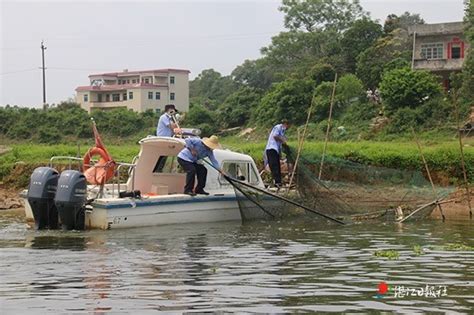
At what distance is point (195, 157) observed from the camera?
1873 cm

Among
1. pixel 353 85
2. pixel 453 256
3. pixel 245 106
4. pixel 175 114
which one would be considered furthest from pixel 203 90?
pixel 453 256

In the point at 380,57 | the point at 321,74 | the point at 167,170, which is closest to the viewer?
the point at 167,170

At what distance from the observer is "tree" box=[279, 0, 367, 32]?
70062 millimetres

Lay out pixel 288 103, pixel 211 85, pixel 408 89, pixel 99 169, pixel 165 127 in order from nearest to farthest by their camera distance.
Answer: pixel 99 169
pixel 165 127
pixel 408 89
pixel 288 103
pixel 211 85

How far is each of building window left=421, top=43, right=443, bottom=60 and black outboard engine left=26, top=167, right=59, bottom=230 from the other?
1677 inches

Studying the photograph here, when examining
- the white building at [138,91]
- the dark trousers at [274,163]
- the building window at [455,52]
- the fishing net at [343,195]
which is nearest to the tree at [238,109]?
the building window at [455,52]

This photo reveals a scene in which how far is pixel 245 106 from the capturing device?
55875mm

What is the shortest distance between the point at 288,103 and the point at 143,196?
31978mm

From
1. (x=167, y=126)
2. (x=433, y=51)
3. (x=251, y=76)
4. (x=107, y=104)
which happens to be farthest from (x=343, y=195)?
(x=251, y=76)

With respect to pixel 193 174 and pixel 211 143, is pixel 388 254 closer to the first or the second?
pixel 211 143

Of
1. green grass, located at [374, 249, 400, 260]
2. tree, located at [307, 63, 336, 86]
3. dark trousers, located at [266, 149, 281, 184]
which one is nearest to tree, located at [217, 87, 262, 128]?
tree, located at [307, 63, 336, 86]

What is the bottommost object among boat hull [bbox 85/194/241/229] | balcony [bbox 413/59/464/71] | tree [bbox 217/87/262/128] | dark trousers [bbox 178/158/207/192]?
boat hull [bbox 85/194/241/229]

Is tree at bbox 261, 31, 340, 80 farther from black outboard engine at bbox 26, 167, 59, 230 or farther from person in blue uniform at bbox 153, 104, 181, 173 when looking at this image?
black outboard engine at bbox 26, 167, 59, 230

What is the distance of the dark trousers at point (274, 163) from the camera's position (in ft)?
68.0
